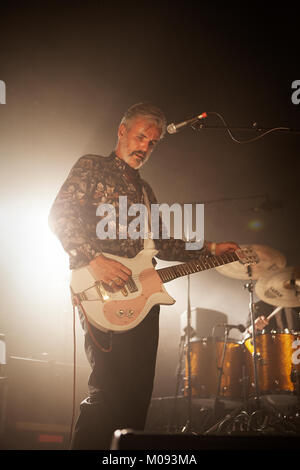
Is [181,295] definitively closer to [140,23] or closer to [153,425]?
[153,425]

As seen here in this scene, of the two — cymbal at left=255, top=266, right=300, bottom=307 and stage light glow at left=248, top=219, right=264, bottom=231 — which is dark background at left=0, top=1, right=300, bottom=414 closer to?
stage light glow at left=248, top=219, right=264, bottom=231

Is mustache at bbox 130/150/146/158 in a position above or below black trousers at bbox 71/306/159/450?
above

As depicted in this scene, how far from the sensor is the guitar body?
2.23 m

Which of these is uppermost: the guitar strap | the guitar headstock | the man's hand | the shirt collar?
the shirt collar

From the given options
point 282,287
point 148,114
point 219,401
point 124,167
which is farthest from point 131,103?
point 219,401

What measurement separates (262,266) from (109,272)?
2940 mm

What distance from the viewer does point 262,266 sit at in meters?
4.85

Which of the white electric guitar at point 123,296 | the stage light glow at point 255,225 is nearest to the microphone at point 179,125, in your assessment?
the white electric guitar at point 123,296

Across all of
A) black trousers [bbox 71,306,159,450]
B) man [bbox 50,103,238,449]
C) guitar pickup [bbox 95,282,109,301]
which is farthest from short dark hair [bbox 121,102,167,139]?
black trousers [bbox 71,306,159,450]

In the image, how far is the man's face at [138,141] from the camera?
114 inches

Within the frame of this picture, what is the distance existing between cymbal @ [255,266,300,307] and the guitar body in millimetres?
2752

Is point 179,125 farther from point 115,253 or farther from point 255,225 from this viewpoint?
point 255,225

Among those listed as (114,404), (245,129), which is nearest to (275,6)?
(245,129)

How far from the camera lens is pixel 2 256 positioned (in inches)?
237
